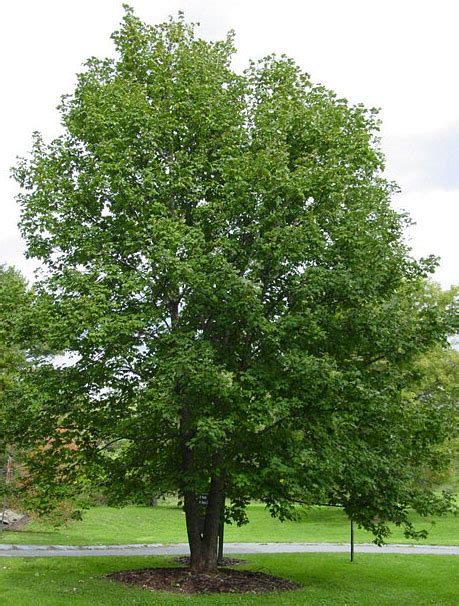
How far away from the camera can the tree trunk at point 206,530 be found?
14.0 meters

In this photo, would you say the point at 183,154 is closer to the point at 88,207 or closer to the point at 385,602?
the point at 88,207

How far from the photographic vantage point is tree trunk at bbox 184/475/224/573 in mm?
14016

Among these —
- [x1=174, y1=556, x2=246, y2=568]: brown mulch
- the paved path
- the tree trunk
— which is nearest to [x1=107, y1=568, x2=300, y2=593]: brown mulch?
the tree trunk

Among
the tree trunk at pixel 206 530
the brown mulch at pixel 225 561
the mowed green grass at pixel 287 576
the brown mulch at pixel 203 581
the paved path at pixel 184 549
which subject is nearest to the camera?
the mowed green grass at pixel 287 576

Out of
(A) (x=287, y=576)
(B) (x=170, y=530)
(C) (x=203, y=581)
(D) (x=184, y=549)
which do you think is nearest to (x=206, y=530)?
(C) (x=203, y=581)

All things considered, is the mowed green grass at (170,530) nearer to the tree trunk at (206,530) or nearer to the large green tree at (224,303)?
the tree trunk at (206,530)

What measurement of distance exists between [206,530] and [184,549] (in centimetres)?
1175

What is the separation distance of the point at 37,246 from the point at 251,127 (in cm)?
543

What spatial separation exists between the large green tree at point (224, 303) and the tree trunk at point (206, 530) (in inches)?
1.8

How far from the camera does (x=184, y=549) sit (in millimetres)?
24891

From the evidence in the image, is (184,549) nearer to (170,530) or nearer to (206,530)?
(170,530)


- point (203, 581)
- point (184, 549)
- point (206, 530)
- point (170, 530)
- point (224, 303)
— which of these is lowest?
point (184, 549)

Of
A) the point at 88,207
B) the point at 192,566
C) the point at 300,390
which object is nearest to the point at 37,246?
the point at 88,207

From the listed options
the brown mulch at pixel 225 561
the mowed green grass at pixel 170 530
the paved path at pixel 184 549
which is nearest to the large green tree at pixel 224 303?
the brown mulch at pixel 225 561
